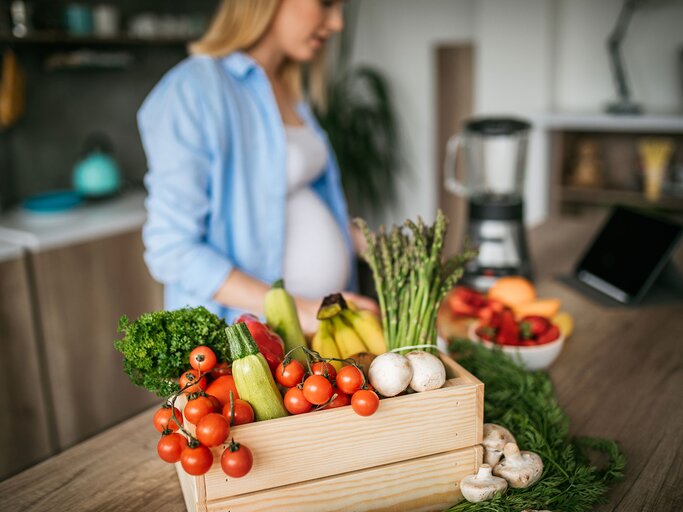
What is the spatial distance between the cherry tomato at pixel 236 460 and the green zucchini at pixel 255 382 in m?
0.07

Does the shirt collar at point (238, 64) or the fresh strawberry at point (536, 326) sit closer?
the fresh strawberry at point (536, 326)

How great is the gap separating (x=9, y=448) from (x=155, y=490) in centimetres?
172

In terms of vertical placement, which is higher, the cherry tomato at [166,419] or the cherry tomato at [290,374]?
the cherry tomato at [290,374]

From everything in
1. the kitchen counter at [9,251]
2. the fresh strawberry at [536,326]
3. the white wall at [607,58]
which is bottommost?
the kitchen counter at [9,251]

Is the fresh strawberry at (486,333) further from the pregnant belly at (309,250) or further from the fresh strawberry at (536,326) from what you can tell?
the pregnant belly at (309,250)

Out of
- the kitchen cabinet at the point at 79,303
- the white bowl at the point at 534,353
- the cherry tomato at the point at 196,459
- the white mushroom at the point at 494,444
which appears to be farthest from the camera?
the kitchen cabinet at the point at 79,303

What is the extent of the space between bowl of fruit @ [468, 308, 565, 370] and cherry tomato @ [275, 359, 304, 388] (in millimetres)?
598

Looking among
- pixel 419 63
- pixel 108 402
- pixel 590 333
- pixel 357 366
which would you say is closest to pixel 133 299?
pixel 108 402

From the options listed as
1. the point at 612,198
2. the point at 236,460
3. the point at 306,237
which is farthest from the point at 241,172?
the point at 612,198

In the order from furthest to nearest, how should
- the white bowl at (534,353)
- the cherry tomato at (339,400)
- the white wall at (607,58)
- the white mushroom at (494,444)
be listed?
the white wall at (607,58) → the white bowl at (534,353) → the white mushroom at (494,444) → the cherry tomato at (339,400)

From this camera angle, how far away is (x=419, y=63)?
4.35 meters

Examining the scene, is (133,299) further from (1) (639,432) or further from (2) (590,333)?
(1) (639,432)

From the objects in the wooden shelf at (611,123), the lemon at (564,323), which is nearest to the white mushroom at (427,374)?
the lemon at (564,323)

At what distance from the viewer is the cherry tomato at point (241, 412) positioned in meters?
0.86
